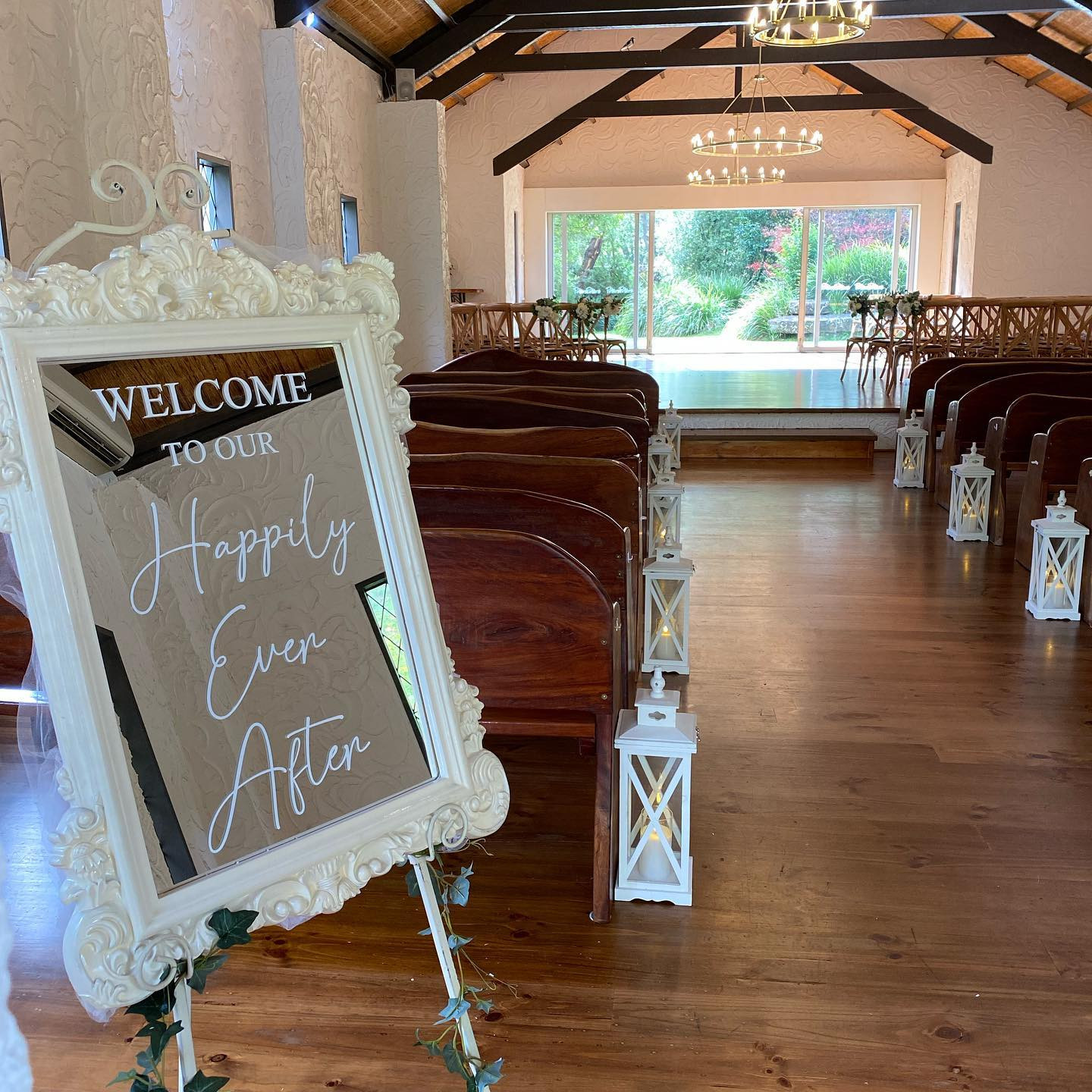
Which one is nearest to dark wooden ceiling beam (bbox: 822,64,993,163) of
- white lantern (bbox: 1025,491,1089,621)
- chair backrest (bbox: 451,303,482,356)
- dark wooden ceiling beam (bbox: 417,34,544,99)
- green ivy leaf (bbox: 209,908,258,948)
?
dark wooden ceiling beam (bbox: 417,34,544,99)

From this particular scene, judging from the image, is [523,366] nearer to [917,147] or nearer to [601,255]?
[601,255]

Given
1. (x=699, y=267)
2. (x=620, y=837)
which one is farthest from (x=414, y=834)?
(x=699, y=267)

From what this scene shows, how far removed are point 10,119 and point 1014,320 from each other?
9523 millimetres

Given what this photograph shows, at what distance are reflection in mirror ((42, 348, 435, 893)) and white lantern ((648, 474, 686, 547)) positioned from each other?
298 cm

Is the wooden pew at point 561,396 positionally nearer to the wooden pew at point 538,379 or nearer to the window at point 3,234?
the wooden pew at point 538,379

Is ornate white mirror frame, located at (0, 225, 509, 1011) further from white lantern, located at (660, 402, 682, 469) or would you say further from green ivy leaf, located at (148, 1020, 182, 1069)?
white lantern, located at (660, 402, 682, 469)

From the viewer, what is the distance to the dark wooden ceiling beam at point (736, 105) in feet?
42.3

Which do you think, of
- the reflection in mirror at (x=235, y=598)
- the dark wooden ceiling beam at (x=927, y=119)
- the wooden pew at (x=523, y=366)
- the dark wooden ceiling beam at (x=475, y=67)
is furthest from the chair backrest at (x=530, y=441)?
the dark wooden ceiling beam at (x=927, y=119)

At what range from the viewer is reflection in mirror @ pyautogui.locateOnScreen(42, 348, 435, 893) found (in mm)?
1070

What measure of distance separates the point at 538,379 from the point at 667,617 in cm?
260

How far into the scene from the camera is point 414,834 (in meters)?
1.22

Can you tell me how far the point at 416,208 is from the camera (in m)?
8.84

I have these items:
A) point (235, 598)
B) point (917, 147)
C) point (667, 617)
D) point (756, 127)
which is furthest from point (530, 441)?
point (917, 147)

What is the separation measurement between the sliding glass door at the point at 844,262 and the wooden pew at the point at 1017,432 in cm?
1040
